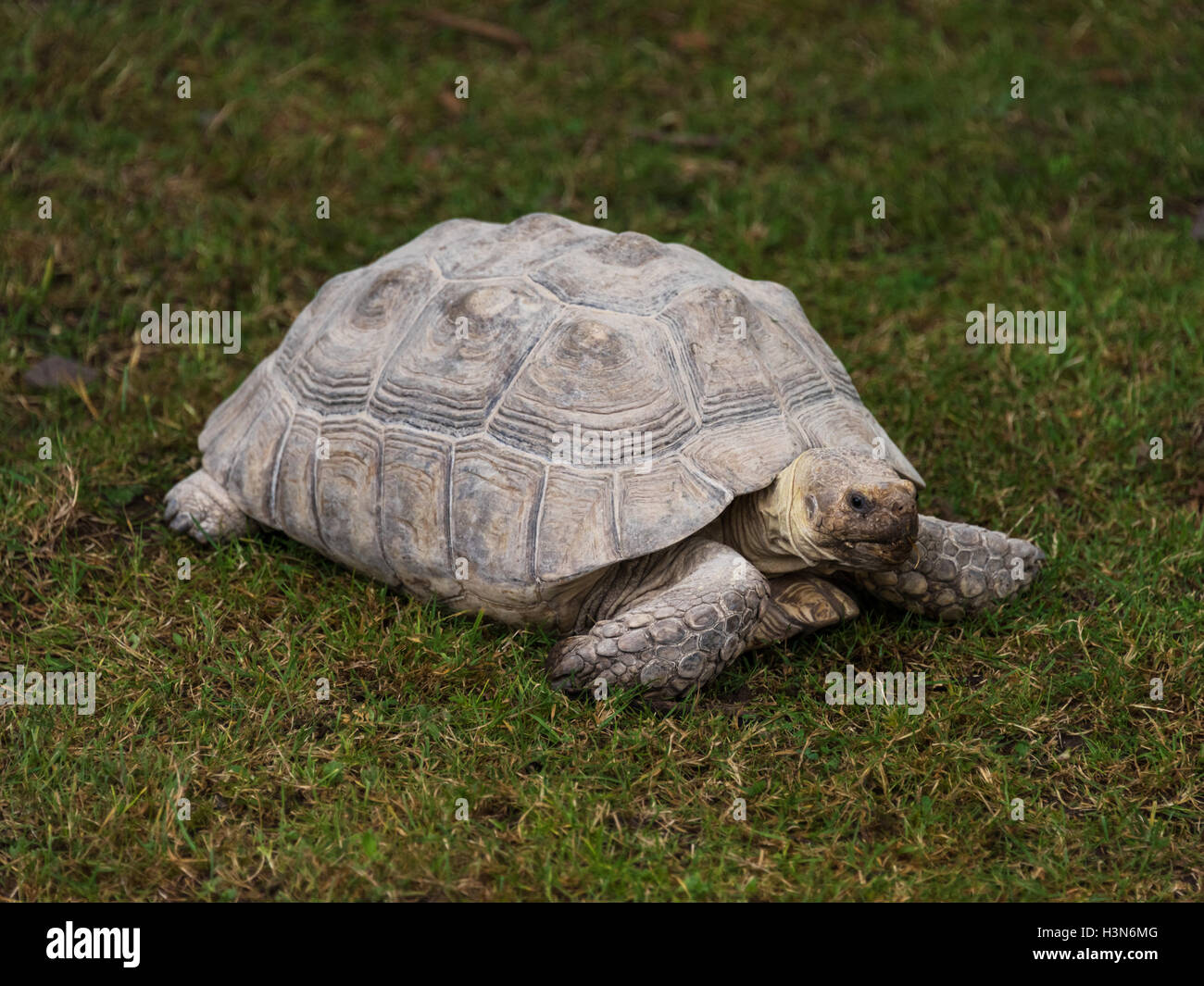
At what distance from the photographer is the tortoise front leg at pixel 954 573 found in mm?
4551

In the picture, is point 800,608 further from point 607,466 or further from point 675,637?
point 607,466

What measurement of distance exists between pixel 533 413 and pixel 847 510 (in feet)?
3.52

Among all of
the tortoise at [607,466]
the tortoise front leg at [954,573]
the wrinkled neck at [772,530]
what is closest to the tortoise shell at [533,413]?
the tortoise at [607,466]

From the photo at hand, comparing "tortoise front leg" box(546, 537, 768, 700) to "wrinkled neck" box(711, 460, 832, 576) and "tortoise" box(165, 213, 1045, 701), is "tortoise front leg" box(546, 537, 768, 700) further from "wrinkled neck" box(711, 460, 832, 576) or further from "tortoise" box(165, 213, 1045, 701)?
"wrinkled neck" box(711, 460, 832, 576)

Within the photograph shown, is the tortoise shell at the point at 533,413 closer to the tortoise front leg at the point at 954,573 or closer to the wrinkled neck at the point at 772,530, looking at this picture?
the wrinkled neck at the point at 772,530

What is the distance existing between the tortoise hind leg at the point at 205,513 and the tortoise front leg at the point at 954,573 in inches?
93.1

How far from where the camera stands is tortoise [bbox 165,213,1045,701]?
4176 mm

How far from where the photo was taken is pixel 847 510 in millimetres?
4109

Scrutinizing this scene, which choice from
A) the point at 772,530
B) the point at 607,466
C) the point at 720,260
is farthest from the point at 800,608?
the point at 720,260

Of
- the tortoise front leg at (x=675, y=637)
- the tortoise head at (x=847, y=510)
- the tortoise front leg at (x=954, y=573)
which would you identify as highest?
the tortoise head at (x=847, y=510)

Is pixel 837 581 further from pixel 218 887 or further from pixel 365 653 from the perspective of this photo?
pixel 218 887

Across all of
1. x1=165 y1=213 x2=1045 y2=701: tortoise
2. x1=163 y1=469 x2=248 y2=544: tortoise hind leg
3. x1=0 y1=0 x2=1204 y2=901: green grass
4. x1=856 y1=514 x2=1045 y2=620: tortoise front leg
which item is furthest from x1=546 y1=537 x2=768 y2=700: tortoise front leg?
x1=163 y1=469 x2=248 y2=544: tortoise hind leg

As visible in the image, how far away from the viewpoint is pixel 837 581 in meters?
4.72

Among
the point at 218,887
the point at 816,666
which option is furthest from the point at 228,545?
the point at 816,666
